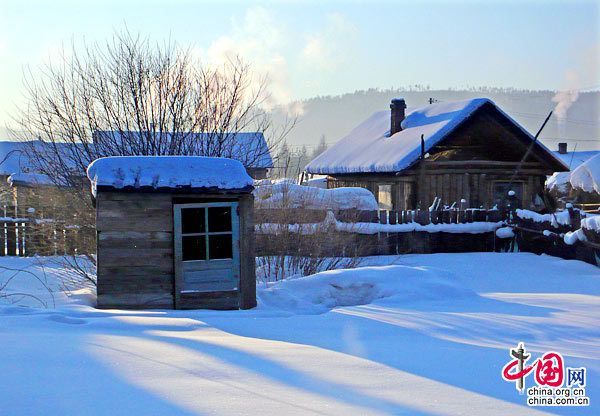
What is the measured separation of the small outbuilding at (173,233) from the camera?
952 centimetres

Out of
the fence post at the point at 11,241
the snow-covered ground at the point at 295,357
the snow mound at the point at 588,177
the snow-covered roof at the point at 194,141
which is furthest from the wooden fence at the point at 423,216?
the snow mound at the point at 588,177

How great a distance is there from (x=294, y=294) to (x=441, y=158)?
14885 millimetres

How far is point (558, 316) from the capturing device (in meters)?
7.80

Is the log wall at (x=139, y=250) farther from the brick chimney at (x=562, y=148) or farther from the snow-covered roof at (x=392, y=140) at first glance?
the brick chimney at (x=562, y=148)

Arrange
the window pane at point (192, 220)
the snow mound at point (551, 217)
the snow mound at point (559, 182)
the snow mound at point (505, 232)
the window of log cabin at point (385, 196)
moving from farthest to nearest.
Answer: the snow mound at point (559, 182) → the window of log cabin at point (385, 196) → the snow mound at point (505, 232) → the snow mound at point (551, 217) → the window pane at point (192, 220)

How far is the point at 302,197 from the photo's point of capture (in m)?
15.7

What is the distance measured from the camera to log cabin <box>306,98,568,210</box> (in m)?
24.1

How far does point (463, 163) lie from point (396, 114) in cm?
464

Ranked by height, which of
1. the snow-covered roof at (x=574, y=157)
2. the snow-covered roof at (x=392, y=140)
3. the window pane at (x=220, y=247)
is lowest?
the window pane at (x=220, y=247)

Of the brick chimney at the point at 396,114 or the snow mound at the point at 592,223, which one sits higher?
the brick chimney at the point at 396,114

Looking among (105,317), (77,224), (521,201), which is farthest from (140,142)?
(521,201)

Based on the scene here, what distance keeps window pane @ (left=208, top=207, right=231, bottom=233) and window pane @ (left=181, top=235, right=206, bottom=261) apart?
194mm

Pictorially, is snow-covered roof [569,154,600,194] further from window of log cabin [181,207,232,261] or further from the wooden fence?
window of log cabin [181,207,232,261]

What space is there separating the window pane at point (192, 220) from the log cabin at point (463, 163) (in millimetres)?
14140
